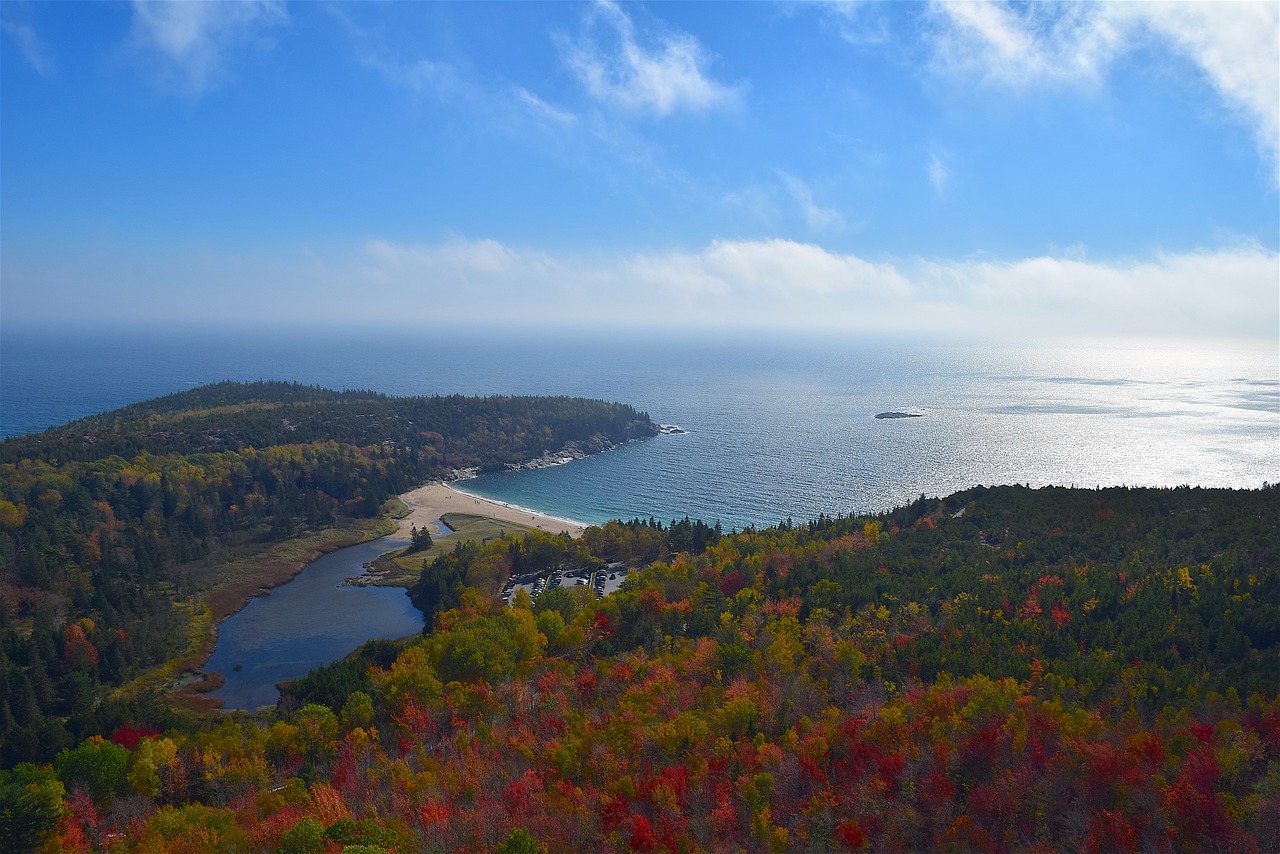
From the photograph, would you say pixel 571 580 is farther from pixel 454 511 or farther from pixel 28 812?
pixel 28 812

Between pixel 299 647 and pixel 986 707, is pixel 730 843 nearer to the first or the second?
pixel 986 707

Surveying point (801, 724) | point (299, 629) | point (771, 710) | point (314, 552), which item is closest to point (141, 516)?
point (314, 552)

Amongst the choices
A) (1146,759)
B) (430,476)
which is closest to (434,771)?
(1146,759)

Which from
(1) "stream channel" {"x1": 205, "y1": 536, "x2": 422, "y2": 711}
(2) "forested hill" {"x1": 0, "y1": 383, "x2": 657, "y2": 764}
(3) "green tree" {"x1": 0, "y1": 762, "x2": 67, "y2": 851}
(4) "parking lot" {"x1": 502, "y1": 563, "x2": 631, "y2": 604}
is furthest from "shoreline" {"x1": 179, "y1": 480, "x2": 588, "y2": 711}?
(3) "green tree" {"x1": 0, "y1": 762, "x2": 67, "y2": 851}

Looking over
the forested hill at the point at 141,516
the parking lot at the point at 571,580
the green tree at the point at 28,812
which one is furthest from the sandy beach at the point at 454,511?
the green tree at the point at 28,812

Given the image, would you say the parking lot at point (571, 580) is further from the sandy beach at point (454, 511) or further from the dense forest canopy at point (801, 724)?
the sandy beach at point (454, 511)

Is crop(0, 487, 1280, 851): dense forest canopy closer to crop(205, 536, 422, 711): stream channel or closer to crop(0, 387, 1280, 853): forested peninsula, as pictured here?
crop(0, 387, 1280, 853): forested peninsula

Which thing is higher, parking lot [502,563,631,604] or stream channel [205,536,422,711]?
parking lot [502,563,631,604]
